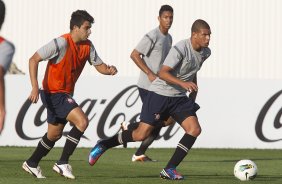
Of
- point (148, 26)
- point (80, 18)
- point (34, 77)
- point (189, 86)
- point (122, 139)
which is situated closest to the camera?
point (34, 77)

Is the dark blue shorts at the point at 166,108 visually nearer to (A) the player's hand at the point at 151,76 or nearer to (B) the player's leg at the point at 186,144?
(B) the player's leg at the point at 186,144

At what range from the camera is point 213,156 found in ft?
56.8

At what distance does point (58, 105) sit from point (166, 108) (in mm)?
1406

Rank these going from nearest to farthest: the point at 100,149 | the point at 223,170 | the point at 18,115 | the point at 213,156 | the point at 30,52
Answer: the point at 100,149 < the point at 223,170 < the point at 213,156 < the point at 18,115 < the point at 30,52

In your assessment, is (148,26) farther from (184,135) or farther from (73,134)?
(73,134)

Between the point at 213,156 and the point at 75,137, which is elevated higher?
the point at 213,156

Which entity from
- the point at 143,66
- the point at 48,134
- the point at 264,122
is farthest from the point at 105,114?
the point at 48,134

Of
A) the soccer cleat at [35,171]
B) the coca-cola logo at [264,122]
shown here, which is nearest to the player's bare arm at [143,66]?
the soccer cleat at [35,171]

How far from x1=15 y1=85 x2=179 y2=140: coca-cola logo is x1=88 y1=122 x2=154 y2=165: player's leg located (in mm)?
5794

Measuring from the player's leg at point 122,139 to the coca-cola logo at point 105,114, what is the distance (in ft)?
19.0

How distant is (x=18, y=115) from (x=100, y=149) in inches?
242

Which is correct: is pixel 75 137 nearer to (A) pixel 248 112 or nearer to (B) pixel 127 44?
(A) pixel 248 112

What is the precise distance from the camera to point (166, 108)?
12.2 metres

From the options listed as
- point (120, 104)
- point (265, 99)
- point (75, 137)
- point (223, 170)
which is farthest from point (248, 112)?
point (75, 137)
